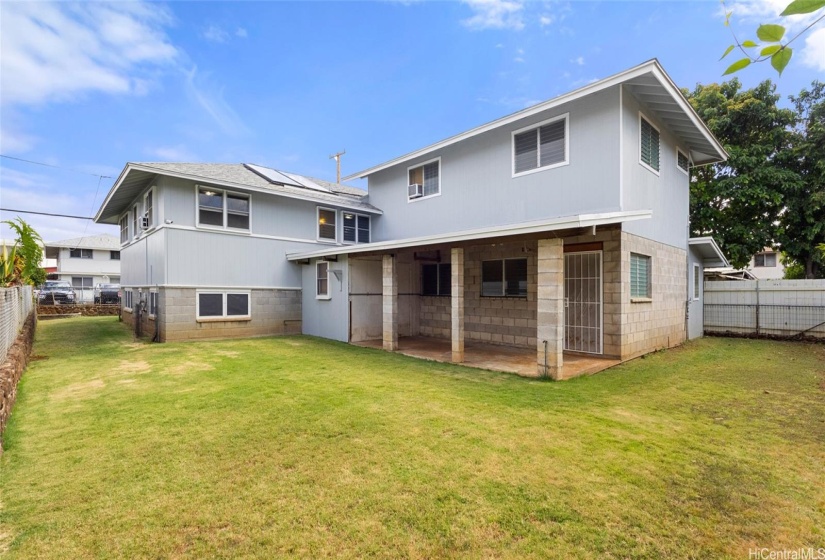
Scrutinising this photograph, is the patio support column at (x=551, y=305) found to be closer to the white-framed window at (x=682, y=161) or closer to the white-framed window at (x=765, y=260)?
the white-framed window at (x=682, y=161)

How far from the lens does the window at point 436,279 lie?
11923mm

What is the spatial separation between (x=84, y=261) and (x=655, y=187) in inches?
1454

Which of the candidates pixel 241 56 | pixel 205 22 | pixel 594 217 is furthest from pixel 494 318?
pixel 241 56

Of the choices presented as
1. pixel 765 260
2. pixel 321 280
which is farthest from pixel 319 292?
pixel 765 260

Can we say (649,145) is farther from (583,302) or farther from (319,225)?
(319,225)

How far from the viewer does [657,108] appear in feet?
28.9

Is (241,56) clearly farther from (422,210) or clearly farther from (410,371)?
(410,371)

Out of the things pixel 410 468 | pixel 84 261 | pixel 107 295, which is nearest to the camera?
pixel 410 468

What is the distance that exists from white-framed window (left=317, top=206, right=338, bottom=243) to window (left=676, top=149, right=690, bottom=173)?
→ 1065cm

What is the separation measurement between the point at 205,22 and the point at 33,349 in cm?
1248

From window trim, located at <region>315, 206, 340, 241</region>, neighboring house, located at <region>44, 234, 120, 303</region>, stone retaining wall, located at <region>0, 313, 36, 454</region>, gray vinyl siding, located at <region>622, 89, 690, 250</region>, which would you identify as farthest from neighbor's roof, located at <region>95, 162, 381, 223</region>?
neighboring house, located at <region>44, 234, 120, 303</region>

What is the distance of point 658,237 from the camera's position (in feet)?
→ 31.2

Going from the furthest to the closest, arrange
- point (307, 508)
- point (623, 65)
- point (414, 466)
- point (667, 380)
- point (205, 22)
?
point (205, 22) < point (623, 65) < point (667, 380) < point (414, 466) < point (307, 508)

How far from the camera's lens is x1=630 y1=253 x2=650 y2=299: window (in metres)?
8.51
